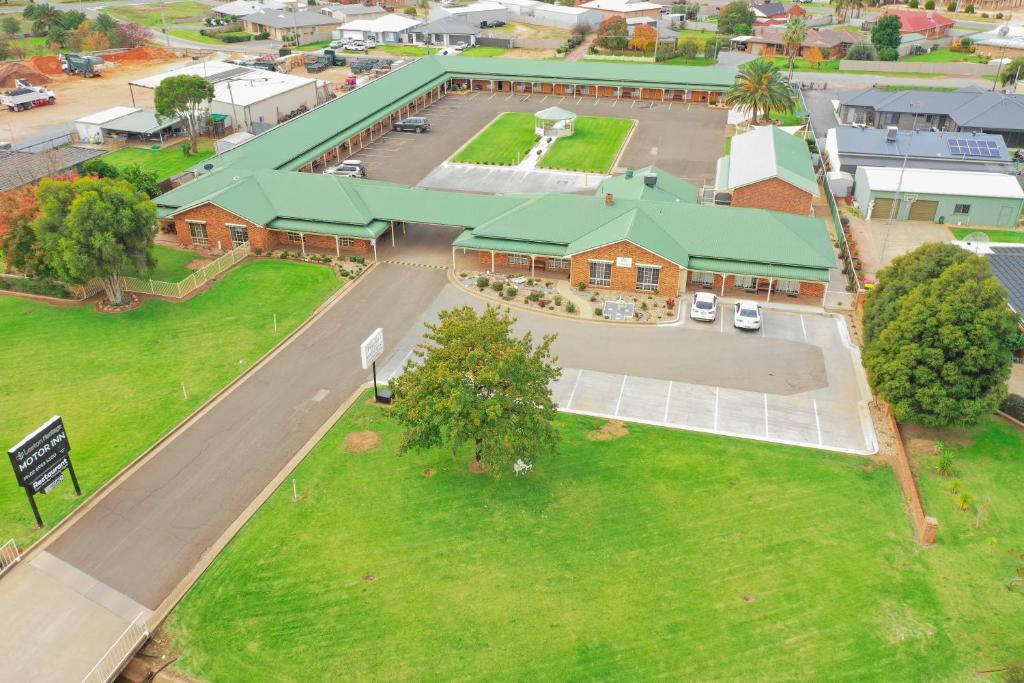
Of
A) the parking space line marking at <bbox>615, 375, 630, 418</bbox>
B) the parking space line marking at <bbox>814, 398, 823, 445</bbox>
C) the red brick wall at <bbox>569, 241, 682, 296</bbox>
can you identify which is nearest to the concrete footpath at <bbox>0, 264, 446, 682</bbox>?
the red brick wall at <bbox>569, 241, 682, 296</bbox>

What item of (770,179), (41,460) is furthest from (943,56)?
(41,460)

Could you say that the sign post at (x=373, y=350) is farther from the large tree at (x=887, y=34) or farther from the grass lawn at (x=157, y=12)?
the grass lawn at (x=157, y=12)

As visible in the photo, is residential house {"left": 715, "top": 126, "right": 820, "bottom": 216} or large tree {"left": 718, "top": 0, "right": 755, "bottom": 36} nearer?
residential house {"left": 715, "top": 126, "right": 820, "bottom": 216}

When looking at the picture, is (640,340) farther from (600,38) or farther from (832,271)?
(600,38)

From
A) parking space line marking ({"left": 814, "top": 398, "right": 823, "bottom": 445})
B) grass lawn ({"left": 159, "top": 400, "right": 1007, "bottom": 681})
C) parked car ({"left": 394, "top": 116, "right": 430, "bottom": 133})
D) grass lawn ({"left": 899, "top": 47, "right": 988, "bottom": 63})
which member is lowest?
grass lawn ({"left": 159, "top": 400, "right": 1007, "bottom": 681})

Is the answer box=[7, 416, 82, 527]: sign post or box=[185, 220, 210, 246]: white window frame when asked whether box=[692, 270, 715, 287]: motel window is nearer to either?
box=[185, 220, 210, 246]: white window frame

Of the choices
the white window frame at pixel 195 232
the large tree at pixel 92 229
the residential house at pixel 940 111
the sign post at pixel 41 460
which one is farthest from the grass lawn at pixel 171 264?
the residential house at pixel 940 111

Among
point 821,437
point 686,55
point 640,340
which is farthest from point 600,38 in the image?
point 821,437

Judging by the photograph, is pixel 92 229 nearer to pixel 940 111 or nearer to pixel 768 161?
pixel 768 161
